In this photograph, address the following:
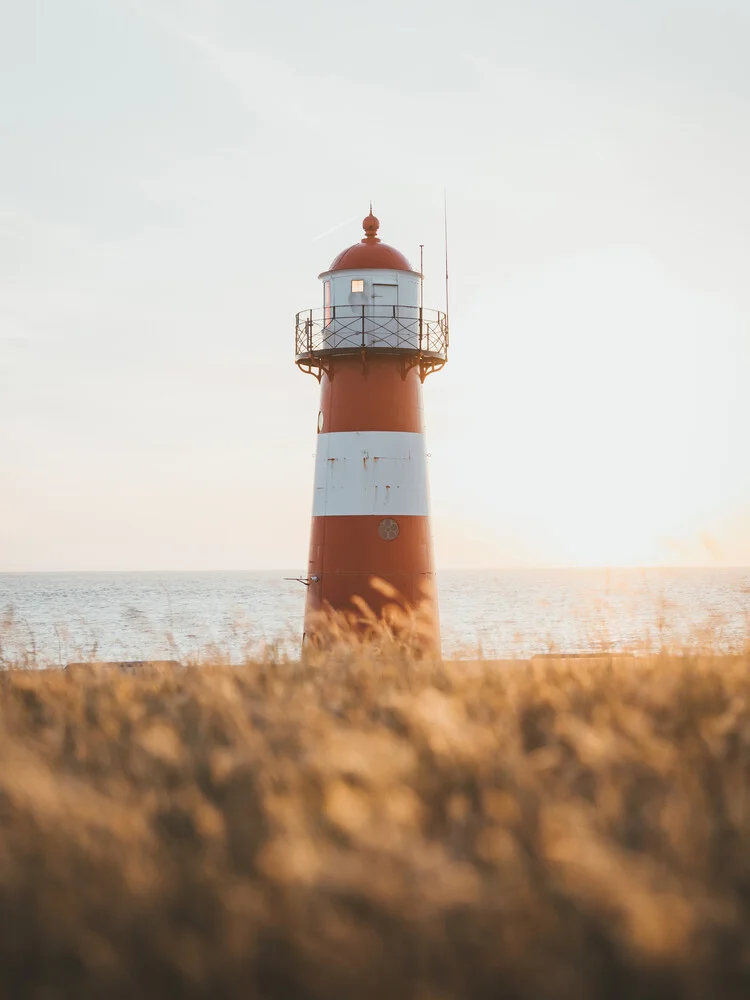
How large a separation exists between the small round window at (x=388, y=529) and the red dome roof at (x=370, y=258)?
4.27m

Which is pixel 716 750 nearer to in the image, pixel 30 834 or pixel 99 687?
pixel 30 834

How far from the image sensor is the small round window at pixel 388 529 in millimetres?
17312

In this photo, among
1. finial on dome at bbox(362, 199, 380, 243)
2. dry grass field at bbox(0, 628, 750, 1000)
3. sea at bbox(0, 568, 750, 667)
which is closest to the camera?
dry grass field at bbox(0, 628, 750, 1000)

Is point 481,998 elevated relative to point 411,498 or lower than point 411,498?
lower

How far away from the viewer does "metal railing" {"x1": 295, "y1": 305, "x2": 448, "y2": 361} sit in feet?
58.3

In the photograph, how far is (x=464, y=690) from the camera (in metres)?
5.99

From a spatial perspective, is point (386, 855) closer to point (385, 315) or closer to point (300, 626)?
point (385, 315)

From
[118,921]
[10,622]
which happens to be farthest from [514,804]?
[10,622]

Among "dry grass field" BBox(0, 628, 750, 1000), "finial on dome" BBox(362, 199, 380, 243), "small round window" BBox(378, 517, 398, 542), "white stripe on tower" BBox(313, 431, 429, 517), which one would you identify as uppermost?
"finial on dome" BBox(362, 199, 380, 243)

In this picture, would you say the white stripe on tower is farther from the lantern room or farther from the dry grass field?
the dry grass field

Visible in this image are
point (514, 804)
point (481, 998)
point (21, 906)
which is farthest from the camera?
point (514, 804)

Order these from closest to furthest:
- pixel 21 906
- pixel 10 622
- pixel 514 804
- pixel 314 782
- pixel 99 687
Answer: pixel 21 906 → pixel 514 804 → pixel 314 782 → pixel 99 687 → pixel 10 622

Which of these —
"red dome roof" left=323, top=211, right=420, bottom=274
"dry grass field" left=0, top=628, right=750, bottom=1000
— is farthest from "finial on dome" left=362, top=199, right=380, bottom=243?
"dry grass field" left=0, top=628, right=750, bottom=1000

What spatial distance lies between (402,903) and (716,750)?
1.92m
